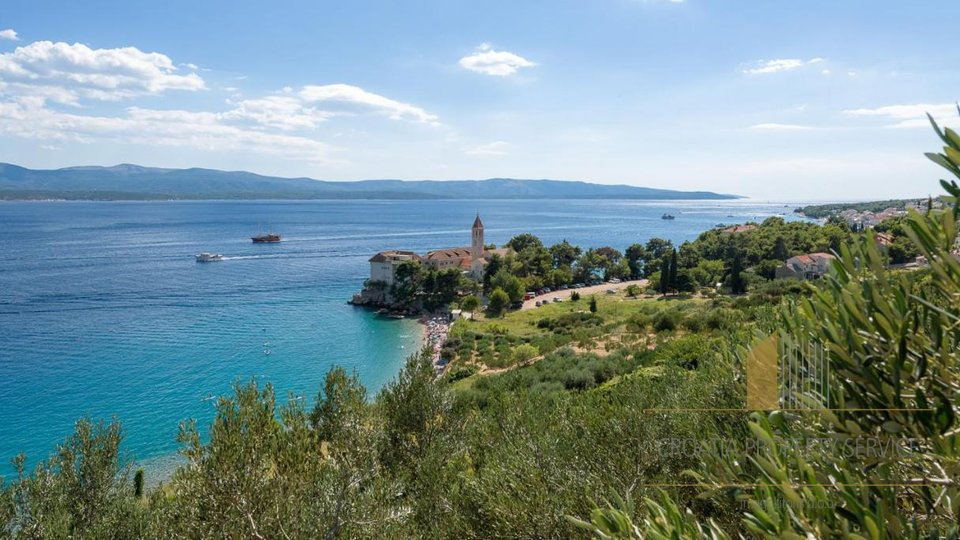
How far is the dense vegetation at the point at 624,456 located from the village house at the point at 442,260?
124 feet

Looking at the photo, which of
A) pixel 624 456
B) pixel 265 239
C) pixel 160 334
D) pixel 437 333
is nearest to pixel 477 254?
pixel 437 333

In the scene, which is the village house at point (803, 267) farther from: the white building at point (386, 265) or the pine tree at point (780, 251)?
the white building at point (386, 265)

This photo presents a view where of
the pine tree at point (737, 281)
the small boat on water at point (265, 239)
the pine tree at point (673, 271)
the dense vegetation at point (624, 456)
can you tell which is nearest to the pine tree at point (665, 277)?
the pine tree at point (673, 271)

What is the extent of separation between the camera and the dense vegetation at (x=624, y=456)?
2949 millimetres

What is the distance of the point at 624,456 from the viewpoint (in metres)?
8.20

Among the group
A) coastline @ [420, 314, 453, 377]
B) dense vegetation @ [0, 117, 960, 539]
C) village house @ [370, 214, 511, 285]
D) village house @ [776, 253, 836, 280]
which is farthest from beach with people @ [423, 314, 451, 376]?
village house @ [776, 253, 836, 280]

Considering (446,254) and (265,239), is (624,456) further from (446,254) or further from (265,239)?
(265,239)

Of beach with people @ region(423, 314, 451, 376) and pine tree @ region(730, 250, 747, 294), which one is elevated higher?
pine tree @ region(730, 250, 747, 294)

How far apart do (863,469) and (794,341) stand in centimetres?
105

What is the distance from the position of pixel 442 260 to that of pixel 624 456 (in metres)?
48.6

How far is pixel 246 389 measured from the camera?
8859 mm

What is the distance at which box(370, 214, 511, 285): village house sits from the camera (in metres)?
53.2

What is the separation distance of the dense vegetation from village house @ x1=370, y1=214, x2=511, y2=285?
37753 millimetres

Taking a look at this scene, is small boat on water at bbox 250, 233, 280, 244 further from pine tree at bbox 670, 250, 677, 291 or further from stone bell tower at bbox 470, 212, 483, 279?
pine tree at bbox 670, 250, 677, 291
